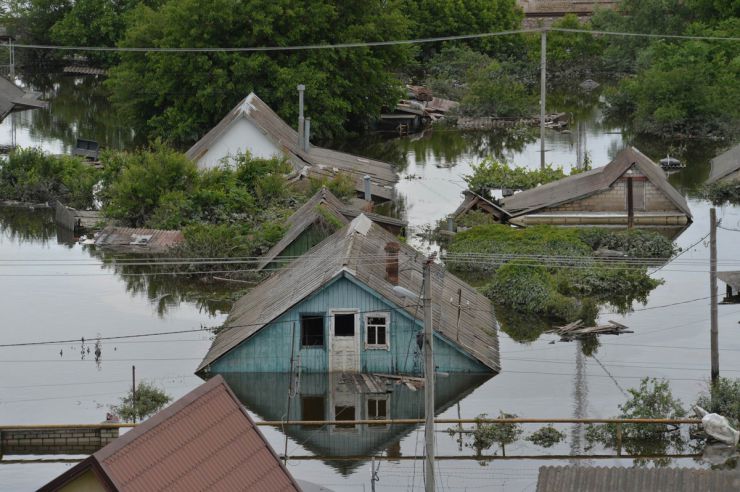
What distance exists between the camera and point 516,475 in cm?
2261

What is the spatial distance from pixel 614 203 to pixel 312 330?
55.2 ft

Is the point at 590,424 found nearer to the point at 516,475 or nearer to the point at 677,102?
the point at 516,475

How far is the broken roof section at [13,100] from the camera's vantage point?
204 feet

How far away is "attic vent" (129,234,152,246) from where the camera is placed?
3906 cm

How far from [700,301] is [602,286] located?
2.36 m

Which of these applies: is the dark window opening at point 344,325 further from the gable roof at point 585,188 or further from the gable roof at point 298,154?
the gable roof at point 298,154

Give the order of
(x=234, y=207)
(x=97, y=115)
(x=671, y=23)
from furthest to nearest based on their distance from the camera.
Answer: (x=671, y=23) → (x=97, y=115) → (x=234, y=207)

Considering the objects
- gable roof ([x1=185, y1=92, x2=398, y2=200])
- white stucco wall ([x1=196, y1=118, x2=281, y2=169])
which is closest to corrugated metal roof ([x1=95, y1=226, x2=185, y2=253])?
gable roof ([x1=185, y1=92, x2=398, y2=200])

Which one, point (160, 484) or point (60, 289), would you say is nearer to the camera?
point (160, 484)

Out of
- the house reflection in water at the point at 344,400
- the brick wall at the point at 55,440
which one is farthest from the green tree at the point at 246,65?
the brick wall at the point at 55,440

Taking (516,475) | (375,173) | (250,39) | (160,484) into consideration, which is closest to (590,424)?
(516,475)

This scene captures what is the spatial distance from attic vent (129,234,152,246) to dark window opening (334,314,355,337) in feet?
41.8

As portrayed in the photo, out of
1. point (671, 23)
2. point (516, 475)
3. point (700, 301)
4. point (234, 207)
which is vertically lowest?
point (516, 475)

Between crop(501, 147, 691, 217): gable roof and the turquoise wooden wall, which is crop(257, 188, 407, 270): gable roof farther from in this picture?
the turquoise wooden wall
